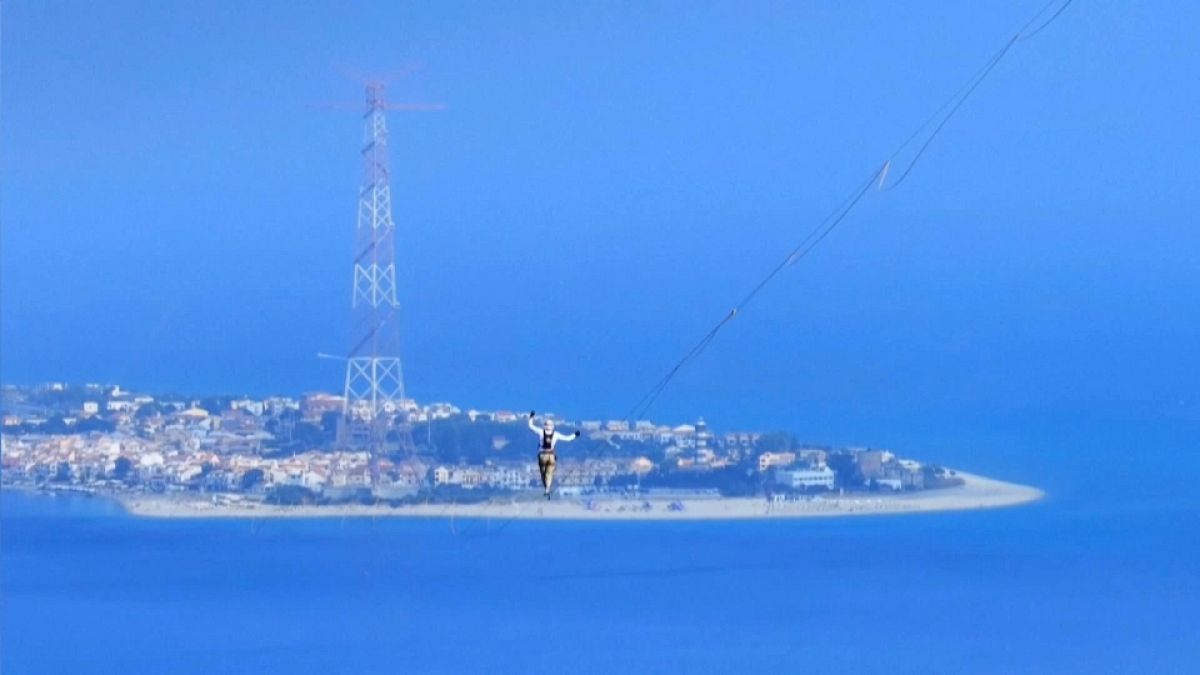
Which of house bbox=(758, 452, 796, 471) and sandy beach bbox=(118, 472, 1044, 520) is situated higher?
house bbox=(758, 452, 796, 471)

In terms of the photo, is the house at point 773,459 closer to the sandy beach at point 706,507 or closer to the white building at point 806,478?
the white building at point 806,478

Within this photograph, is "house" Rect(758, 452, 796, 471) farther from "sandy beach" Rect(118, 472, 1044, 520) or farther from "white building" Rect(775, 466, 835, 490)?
"sandy beach" Rect(118, 472, 1044, 520)

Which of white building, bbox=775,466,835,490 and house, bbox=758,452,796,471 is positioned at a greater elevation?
house, bbox=758,452,796,471

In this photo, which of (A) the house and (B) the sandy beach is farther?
(B) the sandy beach

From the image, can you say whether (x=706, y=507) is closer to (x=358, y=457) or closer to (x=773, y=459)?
(x=773, y=459)

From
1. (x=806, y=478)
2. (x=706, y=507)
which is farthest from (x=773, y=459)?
(x=706, y=507)

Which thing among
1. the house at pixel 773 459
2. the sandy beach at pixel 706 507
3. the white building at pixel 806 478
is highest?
the house at pixel 773 459

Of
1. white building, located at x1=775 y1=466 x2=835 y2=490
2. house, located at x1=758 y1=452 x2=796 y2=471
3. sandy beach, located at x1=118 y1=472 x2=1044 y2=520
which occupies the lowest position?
sandy beach, located at x1=118 y1=472 x2=1044 y2=520

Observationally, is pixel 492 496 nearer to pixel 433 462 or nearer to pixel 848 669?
pixel 433 462
